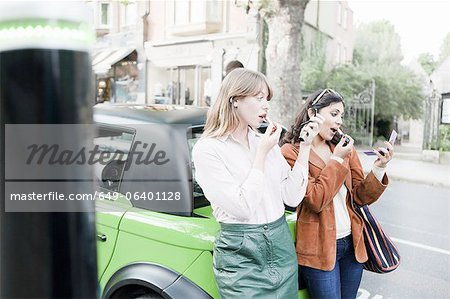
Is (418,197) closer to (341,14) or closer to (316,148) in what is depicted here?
(316,148)

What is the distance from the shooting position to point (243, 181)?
5.83ft

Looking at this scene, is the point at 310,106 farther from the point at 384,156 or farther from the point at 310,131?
the point at 384,156

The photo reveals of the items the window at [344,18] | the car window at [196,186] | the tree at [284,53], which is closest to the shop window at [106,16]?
the window at [344,18]

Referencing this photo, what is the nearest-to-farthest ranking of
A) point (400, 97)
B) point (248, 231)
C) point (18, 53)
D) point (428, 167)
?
1. point (18, 53)
2. point (248, 231)
3. point (428, 167)
4. point (400, 97)

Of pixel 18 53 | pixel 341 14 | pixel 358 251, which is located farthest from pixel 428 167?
pixel 18 53

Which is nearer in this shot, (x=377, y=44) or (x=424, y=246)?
(x=424, y=246)

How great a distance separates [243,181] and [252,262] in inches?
12.6

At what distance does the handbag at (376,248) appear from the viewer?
91.7 inches

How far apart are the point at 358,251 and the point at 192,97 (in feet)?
55.0

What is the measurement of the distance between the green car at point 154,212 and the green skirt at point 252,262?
0.19 metres

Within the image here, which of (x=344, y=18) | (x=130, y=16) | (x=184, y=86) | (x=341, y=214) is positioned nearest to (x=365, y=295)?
(x=341, y=214)

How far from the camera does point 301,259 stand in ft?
6.89

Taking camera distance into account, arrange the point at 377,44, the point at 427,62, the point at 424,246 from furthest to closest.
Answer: the point at 377,44 → the point at 427,62 → the point at 424,246

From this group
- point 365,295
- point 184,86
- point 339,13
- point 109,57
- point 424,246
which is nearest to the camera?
point 365,295
